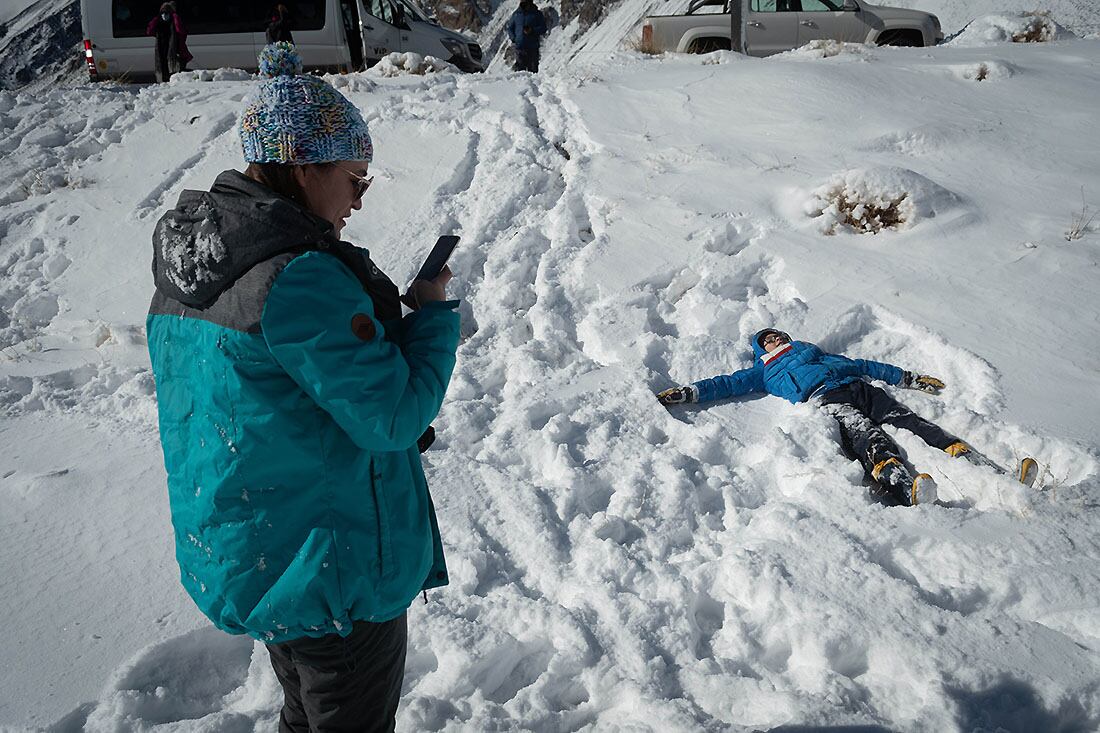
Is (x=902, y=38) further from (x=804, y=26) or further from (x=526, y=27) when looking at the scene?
(x=526, y=27)

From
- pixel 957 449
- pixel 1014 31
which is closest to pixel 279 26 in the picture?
pixel 1014 31

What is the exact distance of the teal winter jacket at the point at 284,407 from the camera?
49.9 inches

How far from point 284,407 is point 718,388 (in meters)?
3.16

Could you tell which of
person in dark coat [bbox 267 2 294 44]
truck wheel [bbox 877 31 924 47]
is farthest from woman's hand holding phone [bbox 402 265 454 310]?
truck wheel [bbox 877 31 924 47]

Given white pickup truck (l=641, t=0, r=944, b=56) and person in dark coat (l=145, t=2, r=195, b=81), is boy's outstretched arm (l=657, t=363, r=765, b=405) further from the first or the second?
person in dark coat (l=145, t=2, r=195, b=81)

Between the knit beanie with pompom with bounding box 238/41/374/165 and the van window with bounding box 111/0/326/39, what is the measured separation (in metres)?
11.2

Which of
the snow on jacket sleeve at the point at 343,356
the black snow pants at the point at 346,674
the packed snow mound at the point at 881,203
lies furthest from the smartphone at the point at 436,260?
the packed snow mound at the point at 881,203

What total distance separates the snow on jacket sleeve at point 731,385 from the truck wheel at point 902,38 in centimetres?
858

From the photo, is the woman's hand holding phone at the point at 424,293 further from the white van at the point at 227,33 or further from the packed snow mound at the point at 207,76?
the white van at the point at 227,33

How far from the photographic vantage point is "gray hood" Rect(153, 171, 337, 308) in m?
1.27

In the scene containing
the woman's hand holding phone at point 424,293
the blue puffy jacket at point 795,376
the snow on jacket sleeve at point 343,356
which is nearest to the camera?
the snow on jacket sleeve at point 343,356

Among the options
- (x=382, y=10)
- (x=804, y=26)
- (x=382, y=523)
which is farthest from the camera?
(x=382, y=10)

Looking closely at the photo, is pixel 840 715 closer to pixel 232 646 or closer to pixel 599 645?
pixel 599 645

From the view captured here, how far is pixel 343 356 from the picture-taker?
4.14ft
